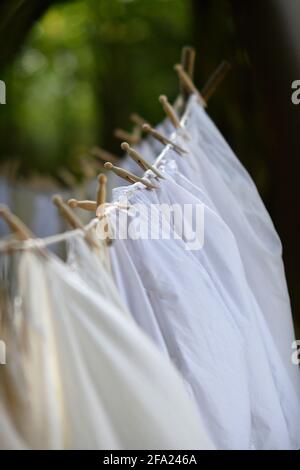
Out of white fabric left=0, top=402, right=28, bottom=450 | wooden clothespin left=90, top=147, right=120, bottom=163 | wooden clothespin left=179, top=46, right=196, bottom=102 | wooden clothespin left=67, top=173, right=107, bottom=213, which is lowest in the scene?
white fabric left=0, top=402, right=28, bottom=450

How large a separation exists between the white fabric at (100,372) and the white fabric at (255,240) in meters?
0.78

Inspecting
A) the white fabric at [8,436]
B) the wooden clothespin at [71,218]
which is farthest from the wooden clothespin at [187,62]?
the white fabric at [8,436]

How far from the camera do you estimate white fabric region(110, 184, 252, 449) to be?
1731 mm

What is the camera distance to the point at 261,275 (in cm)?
221

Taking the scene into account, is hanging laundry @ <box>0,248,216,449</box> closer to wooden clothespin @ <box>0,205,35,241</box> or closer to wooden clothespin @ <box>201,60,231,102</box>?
wooden clothespin @ <box>0,205,35,241</box>

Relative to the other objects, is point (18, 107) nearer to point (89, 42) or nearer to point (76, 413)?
point (89, 42)

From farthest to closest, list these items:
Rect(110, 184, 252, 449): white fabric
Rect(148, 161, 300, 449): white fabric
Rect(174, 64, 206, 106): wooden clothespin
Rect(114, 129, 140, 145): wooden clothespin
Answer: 1. Rect(114, 129, 140, 145): wooden clothespin
2. Rect(174, 64, 206, 106): wooden clothespin
3. Rect(148, 161, 300, 449): white fabric
4. Rect(110, 184, 252, 449): white fabric

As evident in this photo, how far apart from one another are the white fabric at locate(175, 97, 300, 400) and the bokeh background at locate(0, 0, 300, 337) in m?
0.43

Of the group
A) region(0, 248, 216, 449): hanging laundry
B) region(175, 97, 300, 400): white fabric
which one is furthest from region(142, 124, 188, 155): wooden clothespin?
region(0, 248, 216, 449): hanging laundry

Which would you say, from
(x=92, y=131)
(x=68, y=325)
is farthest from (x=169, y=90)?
(x=68, y=325)

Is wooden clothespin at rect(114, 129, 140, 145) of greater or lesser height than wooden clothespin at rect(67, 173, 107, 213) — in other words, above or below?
→ above

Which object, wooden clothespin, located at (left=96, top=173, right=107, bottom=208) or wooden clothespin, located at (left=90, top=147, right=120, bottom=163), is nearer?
wooden clothespin, located at (left=96, top=173, right=107, bottom=208)

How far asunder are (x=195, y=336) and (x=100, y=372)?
37 cm

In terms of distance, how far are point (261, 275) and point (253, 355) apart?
350 mm
